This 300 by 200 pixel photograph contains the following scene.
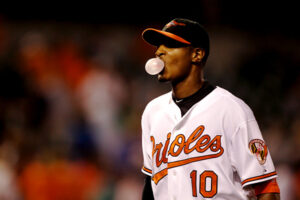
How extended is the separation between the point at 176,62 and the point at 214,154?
0.51 meters

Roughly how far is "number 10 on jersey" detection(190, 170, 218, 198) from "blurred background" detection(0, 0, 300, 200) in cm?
329

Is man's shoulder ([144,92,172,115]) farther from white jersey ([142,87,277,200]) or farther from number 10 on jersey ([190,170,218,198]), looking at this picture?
number 10 on jersey ([190,170,218,198])

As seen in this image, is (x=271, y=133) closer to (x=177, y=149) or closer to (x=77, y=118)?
(x=77, y=118)

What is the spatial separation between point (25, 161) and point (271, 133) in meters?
2.95

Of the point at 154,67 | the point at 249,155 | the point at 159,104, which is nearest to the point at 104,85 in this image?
the point at 159,104

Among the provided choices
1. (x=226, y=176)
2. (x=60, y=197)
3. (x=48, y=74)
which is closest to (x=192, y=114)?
(x=226, y=176)

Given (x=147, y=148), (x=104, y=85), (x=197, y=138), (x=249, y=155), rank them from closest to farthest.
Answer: (x=249, y=155), (x=197, y=138), (x=147, y=148), (x=104, y=85)

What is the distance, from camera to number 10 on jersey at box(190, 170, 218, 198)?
2.68m

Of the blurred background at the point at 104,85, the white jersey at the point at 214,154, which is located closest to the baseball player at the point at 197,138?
the white jersey at the point at 214,154

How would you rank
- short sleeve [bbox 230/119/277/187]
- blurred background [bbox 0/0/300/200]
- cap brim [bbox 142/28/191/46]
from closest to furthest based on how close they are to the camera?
short sleeve [bbox 230/119/277/187] → cap brim [bbox 142/28/191/46] → blurred background [bbox 0/0/300/200]

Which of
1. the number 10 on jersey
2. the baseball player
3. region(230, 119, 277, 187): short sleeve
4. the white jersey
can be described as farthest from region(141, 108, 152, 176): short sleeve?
region(230, 119, 277, 187): short sleeve

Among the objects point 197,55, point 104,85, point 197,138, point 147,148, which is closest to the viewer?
point 197,138

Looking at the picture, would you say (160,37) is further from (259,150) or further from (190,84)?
(259,150)

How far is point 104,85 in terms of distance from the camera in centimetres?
747
